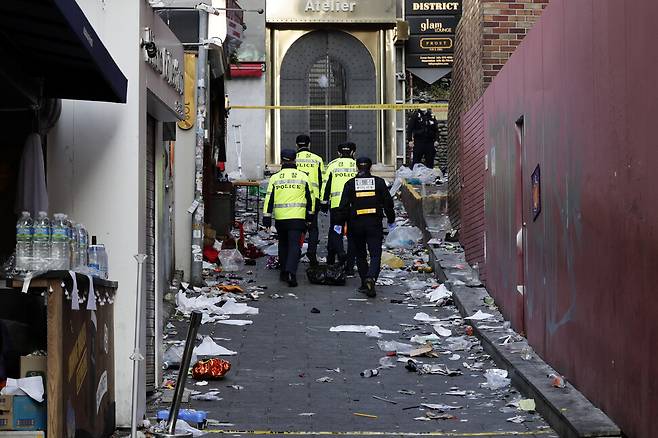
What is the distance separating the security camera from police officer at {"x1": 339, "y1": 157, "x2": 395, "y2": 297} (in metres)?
7.59

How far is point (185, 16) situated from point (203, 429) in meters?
10.3

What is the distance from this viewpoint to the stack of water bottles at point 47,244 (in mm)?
7305

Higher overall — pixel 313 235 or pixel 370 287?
pixel 313 235

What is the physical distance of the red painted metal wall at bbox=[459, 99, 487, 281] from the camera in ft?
53.1

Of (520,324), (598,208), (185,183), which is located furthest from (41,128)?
(185,183)

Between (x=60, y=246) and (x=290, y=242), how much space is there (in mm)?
9759

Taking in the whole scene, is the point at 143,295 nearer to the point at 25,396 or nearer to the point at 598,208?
the point at 25,396

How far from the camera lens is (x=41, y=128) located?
338 inches

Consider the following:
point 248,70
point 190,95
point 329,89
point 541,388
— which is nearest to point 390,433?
point 541,388

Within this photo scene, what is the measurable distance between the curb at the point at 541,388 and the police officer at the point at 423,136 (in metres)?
12.4

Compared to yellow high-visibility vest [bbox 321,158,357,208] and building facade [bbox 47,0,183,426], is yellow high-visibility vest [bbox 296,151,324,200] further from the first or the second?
building facade [bbox 47,0,183,426]

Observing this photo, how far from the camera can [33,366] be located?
22.7ft

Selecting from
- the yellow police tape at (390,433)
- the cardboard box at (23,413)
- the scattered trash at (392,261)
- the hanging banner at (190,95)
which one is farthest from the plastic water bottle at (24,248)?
the scattered trash at (392,261)

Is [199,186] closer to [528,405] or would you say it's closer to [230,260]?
[230,260]
